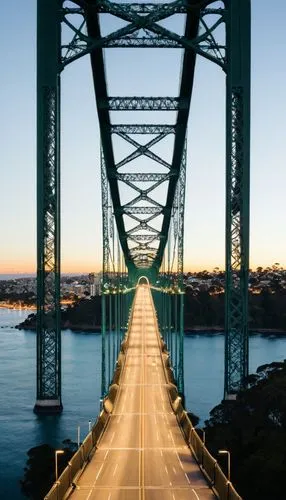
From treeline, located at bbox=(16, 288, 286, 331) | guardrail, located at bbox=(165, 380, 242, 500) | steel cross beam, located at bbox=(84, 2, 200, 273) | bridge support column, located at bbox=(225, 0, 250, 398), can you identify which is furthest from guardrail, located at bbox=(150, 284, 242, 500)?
treeline, located at bbox=(16, 288, 286, 331)

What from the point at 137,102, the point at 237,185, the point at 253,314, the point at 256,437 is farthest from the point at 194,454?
the point at 253,314

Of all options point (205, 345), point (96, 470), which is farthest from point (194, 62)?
point (205, 345)

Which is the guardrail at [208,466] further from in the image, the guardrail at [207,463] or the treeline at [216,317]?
the treeline at [216,317]

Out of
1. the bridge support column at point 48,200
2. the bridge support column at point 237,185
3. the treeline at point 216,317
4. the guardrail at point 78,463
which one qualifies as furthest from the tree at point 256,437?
the treeline at point 216,317

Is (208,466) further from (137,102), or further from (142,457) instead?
(137,102)

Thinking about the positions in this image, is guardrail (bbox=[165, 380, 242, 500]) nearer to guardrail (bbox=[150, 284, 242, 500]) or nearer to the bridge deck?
guardrail (bbox=[150, 284, 242, 500])

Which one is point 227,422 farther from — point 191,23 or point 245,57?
point 191,23
